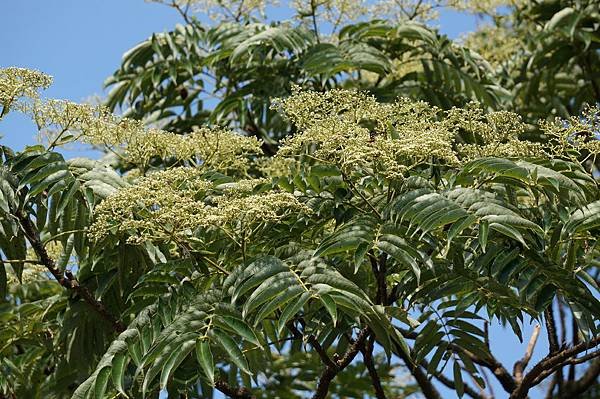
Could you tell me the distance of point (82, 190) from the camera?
Answer: 366 centimetres

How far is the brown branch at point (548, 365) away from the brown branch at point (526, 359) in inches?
53.9

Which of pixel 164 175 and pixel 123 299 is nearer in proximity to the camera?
pixel 164 175

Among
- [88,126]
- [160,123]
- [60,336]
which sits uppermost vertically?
[160,123]

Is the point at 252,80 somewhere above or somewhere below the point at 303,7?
below

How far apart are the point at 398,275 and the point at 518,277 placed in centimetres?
77

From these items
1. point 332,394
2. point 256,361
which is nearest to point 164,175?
point 256,361

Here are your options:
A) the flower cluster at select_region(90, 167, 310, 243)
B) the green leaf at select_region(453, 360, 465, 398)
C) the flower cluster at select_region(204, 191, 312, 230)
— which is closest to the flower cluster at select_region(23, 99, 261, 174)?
the flower cluster at select_region(90, 167, 310, 243)

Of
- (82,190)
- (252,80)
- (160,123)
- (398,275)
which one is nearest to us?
(82,190)

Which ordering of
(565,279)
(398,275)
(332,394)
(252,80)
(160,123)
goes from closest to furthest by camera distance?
(565,279), (398,275), (332,394), (252,80), (160,123)

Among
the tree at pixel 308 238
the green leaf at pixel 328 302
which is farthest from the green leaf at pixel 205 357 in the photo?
the green leaf at pixel 328 302

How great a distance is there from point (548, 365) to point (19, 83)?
2.05 meters

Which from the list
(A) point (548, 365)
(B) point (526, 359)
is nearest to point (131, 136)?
(A) point (548, 365)

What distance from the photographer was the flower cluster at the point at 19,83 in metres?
3.63

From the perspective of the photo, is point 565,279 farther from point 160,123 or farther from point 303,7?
point 160,123
